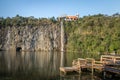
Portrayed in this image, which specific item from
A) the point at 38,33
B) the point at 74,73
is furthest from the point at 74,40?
the point at 74,73

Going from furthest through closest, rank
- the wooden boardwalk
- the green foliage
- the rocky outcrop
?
the green foliage, the rocky outcrop, the wooden boardwalk

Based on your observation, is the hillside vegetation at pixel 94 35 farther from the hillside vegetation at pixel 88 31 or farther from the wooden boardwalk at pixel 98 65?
the wooden boardwalk at pixel 98 65

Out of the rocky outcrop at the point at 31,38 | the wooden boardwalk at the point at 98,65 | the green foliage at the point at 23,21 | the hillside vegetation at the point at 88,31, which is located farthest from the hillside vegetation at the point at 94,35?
the wooden boardwalk at the point at 98,65

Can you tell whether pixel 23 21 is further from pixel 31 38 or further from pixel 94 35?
pixel 94 35

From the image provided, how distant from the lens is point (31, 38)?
461 ft

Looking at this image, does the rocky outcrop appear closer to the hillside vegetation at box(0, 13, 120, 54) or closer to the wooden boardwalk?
the hillside vegetation at box(0, 13, 120, 54)

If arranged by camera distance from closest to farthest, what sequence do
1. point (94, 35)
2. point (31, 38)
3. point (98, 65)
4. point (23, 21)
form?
point (98, 65)
point (94, 35)
point (31, 38)
point (23, 21)

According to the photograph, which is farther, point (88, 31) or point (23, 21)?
point (23, 21)

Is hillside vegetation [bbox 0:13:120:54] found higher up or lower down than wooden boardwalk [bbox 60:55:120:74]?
higher up

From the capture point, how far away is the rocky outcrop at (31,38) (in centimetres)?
13738

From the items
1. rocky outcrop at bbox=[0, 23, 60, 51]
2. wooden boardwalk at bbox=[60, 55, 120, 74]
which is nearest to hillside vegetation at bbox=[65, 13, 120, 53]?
rocky outcrop at bbox=[0, 23, 60, 51]

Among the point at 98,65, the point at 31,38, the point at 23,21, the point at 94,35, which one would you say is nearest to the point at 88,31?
the point at 94,35

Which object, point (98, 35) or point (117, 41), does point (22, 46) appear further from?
point (117, 41)

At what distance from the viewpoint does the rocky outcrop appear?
13738 cm
